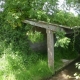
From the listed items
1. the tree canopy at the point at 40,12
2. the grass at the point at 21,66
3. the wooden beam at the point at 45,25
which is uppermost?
the tree canopy at the point at 40,12

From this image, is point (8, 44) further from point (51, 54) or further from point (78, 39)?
point (78, 39)

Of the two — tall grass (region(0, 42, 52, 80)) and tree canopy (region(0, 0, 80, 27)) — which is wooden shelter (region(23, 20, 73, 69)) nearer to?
tree canopy (region(0, 0, 80, 27))

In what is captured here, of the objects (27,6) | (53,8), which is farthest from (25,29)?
(53,8)

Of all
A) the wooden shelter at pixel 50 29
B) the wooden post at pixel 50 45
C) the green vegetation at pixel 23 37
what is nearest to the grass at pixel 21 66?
the green vegetation at pixel 23 37

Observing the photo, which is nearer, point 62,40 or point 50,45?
point 62,40

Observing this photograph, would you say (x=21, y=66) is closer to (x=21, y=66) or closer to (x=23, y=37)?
(x=21, y=66)

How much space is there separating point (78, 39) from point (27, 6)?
6785 mm

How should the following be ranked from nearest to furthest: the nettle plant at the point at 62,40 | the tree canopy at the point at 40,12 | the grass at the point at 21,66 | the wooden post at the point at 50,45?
the nettle plant at the point at 62,40 → the grass at the point at 21,66 → the tree canopy at the point at 40,12 → the wooden post at the point at 50,45

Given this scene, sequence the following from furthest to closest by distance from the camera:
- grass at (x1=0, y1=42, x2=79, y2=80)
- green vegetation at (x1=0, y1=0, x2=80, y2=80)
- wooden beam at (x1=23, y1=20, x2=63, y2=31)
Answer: wooden beam at (x1=23, y1=20, x2=63, y2=31)
green vegetation at (x1=0, y1=0, x2=80, y2=80)
grass at (x1=0, y1=42, x2=79, y2=80)

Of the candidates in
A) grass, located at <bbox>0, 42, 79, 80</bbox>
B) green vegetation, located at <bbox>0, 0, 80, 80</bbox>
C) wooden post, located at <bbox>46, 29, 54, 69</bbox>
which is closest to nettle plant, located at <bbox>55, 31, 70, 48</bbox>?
green vegetation, located at <bbox>0, 0, 80, 80</bbox>

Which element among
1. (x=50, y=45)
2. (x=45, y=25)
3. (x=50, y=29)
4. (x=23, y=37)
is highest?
(x=45, y=25)

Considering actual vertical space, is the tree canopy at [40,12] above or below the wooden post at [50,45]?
above

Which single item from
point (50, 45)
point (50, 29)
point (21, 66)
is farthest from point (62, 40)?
point (21, 66)

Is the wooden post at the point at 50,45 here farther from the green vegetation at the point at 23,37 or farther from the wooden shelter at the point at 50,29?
the green vegetation at the point at 23,37
